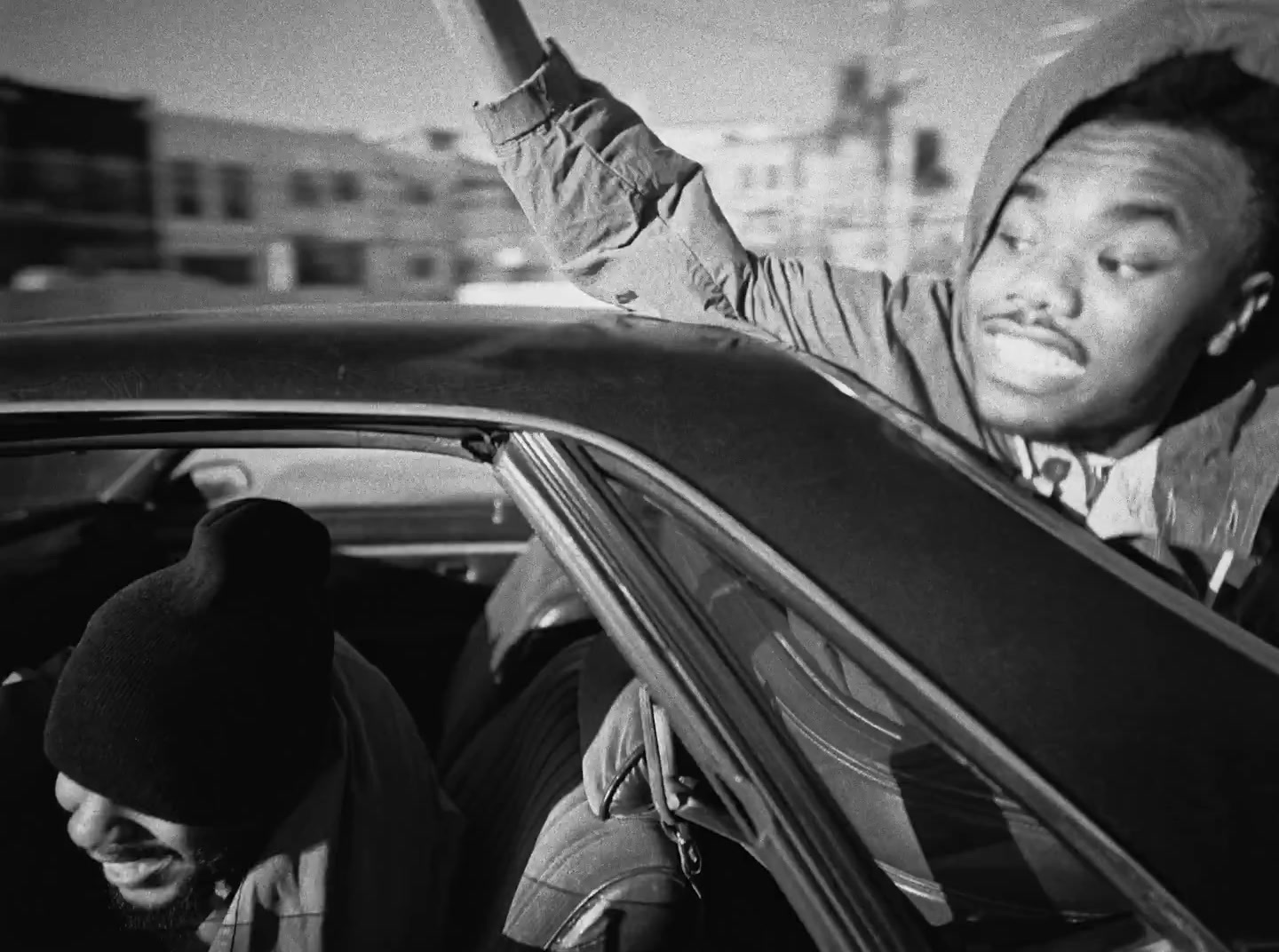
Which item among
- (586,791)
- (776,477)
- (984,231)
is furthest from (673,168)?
(586,791)

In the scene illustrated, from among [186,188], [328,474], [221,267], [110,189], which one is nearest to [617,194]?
[328,474]

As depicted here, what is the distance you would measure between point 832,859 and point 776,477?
0.34 metres

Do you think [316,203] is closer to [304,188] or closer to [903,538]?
[304,188]

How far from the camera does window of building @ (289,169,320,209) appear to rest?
389 centimetres

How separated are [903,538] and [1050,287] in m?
0.57

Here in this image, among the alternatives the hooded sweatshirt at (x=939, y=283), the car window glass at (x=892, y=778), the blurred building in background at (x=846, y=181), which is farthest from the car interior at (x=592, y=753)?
the blurred building in background at (x=846, y=181)

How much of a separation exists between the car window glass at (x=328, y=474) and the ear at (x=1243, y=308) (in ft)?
3.27

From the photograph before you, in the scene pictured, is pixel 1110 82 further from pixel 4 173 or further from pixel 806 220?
pixel 4 173

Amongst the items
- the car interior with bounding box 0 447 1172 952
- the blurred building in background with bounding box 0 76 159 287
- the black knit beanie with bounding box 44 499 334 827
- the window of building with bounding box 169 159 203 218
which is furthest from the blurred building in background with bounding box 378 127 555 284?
the black knit beanie with bounding box 44 499 334 827

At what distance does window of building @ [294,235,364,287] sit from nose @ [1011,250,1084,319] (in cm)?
308

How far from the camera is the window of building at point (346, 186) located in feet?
12.6

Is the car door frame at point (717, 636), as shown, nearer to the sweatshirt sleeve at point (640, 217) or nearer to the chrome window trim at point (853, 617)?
the chrome window trim at point (853, 617)

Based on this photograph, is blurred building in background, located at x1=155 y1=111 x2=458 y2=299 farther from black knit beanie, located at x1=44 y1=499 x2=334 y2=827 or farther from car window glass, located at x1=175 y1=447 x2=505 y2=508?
black knit beanie, located at x1=44 y1=499 x2=334 y2=827

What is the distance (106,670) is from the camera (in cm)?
108
